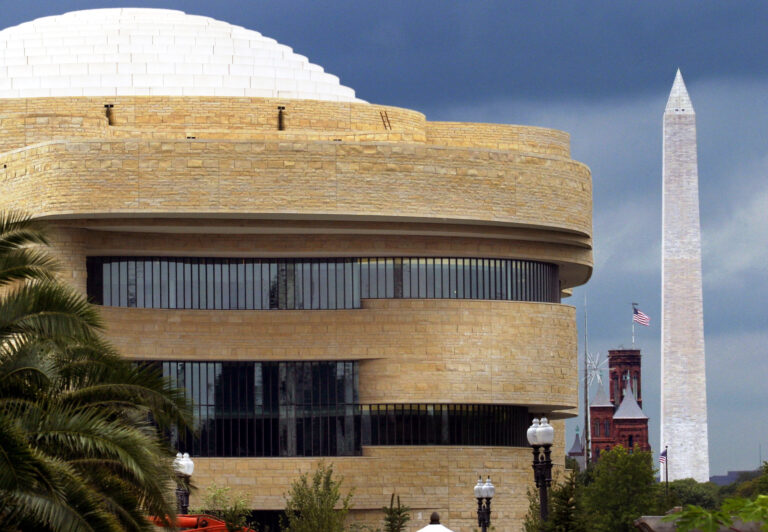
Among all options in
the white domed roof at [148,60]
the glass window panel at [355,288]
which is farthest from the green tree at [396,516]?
the white domed roof at [148,60]

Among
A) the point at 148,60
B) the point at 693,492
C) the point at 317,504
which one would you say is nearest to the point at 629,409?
the point at 693,492

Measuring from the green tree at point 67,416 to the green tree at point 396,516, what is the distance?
19325 millimetres

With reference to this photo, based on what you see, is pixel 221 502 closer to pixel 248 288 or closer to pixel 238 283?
pixel 248 288

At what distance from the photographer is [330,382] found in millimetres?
52625

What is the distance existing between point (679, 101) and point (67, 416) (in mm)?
77140

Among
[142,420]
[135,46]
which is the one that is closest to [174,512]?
[142,420]

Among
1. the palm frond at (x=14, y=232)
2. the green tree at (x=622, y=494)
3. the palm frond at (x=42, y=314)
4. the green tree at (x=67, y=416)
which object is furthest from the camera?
the green tree at (x=622, y=494)

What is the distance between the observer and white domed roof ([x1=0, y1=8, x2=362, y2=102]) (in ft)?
185

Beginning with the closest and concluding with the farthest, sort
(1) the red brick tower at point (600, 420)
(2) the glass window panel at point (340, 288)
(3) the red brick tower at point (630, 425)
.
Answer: (2) the glass window panel at point (340, 288) < (3) the red brick tower at point (630, 425) < (1) the red brick tower at point (600, 420)

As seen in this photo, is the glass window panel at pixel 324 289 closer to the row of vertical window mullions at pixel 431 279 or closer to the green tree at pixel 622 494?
the row of vertical window mullions at pixel 431 279

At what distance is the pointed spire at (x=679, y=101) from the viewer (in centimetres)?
9475

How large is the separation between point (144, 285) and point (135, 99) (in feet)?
20.0

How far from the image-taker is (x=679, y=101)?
95250 mm

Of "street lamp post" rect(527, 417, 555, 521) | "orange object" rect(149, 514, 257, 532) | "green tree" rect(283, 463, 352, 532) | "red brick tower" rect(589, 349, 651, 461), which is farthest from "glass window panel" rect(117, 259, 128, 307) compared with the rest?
"red brick tower" rect(589, 349, 651, 461)
